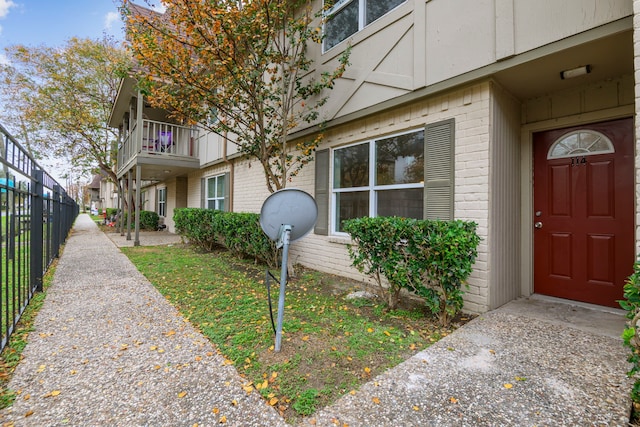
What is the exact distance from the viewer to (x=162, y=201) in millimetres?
17188

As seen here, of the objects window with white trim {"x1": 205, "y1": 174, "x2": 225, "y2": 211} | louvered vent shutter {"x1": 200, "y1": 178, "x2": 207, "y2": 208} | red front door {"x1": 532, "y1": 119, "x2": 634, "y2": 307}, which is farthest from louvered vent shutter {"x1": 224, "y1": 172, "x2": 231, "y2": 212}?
→ red front door {"x1": 532, "y1": 119, "x2": 634, "y2": 307}

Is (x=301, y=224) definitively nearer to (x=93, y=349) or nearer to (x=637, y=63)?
(x=93, y=349)

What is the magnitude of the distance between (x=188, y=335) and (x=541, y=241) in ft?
15.8

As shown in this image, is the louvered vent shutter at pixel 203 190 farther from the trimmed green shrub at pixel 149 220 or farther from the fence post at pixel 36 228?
the fence post at pixel 36 228

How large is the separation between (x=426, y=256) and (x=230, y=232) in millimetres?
5197

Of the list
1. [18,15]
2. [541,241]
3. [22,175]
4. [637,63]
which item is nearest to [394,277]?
[541,241]

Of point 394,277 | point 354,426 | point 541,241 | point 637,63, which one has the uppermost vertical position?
point 637,63

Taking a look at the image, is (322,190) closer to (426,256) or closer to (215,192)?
(426,256)

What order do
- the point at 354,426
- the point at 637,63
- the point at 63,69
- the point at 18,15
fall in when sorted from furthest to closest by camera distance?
the point at 63,69 → the point at 18,15 → the point at 637,63 → the point at 354,426

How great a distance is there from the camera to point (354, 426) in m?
1.84

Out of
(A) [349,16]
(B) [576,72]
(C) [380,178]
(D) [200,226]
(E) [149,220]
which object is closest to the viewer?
(B) [576,72]

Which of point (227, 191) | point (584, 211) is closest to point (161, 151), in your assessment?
point (227, 191)

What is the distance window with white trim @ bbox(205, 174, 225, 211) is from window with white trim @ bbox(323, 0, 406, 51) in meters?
6.21

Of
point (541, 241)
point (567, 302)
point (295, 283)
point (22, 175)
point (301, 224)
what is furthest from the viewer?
point (295, 283)
